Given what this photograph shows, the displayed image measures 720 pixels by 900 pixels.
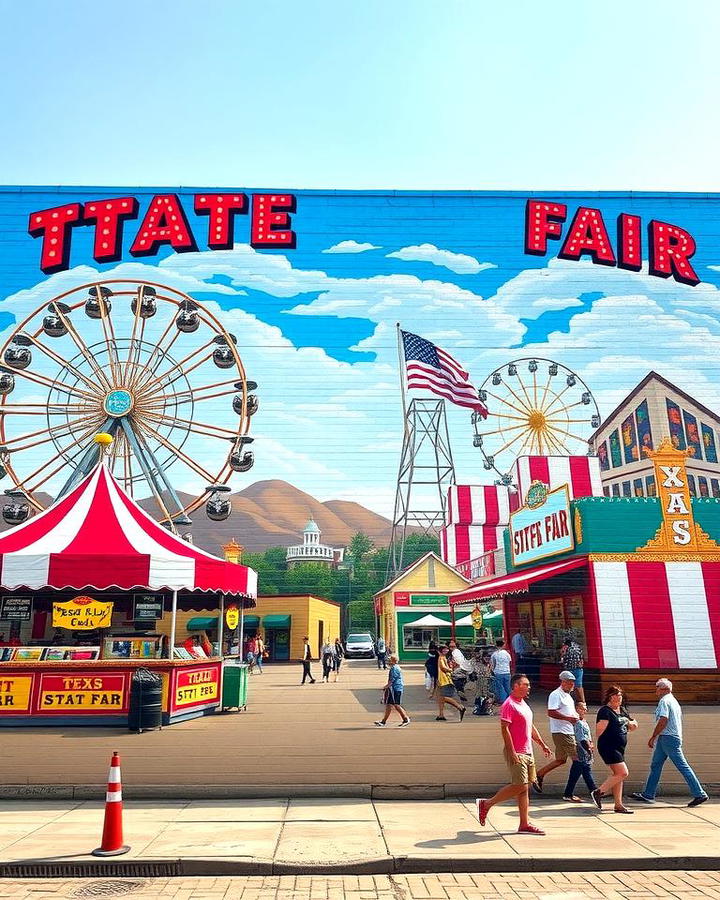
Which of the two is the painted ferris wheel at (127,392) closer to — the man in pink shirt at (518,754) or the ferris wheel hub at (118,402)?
the ferris wheel hub at (118,402)

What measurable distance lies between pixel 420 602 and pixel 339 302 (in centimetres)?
1652

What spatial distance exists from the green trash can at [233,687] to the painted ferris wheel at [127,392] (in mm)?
9318

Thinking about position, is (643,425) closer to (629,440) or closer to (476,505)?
(629,440)

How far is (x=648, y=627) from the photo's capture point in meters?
15.0

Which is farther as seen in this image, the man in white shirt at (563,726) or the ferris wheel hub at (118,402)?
the ferris wheel hub at (118,402)

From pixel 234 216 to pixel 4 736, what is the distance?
60.1ft

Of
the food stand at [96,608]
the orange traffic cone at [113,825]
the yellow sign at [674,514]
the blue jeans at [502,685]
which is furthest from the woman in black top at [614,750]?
the yellow sign at [674,514]

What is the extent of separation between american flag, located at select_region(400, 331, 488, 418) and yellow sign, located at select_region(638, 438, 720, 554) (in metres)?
10.1

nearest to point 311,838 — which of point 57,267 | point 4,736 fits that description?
point 4,736

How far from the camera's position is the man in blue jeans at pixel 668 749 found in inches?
294

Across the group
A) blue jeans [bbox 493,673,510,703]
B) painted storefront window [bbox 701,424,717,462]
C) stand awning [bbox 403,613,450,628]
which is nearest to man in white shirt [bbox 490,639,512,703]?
blue jeans [bbox 493,673,510,703]

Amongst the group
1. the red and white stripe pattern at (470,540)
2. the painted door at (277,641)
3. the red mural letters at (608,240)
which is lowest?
the painted door at (277,641)

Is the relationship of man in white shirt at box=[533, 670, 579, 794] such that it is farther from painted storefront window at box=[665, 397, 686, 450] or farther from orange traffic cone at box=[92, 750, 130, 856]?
painted storefront window at box=[665, 397, 686, 450]

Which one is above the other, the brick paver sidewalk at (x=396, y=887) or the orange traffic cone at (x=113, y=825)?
the orange traffic cone at (x=113, y=825)
